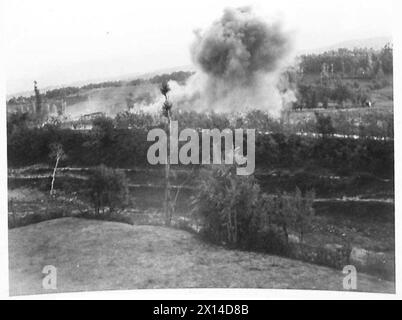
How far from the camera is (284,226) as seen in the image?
27.0ft

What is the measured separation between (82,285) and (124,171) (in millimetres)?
1637

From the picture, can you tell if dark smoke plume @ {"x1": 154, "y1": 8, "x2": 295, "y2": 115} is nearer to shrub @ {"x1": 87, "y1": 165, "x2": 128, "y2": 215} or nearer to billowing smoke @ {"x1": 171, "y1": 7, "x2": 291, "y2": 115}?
billowing smoke @ {"x1": 171, "y1": 7, "x2": 291, "y2": 115}

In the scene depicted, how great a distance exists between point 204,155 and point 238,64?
4.42ft

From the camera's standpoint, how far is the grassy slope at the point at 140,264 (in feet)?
26.2

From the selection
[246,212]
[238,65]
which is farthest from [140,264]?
[238,65]

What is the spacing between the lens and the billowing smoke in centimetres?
829

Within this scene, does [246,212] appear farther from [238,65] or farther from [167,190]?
[238,65]

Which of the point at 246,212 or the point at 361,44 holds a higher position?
the point at 361,44

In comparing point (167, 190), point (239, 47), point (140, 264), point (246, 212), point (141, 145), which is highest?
point (239, 47)

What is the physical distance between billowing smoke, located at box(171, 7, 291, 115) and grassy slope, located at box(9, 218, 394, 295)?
1.98 meters

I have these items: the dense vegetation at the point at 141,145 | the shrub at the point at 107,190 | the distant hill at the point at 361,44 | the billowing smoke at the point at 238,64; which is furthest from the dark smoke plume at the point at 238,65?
the shrub at the point at 107,190

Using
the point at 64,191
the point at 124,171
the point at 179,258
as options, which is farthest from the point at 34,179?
the point at 179,258

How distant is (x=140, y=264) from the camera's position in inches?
316

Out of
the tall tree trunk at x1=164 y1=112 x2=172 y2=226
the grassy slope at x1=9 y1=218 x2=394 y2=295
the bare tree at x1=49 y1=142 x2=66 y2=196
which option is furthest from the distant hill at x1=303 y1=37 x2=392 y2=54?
the bare tree at x1=49 y1=142 x2=66 y2=196
